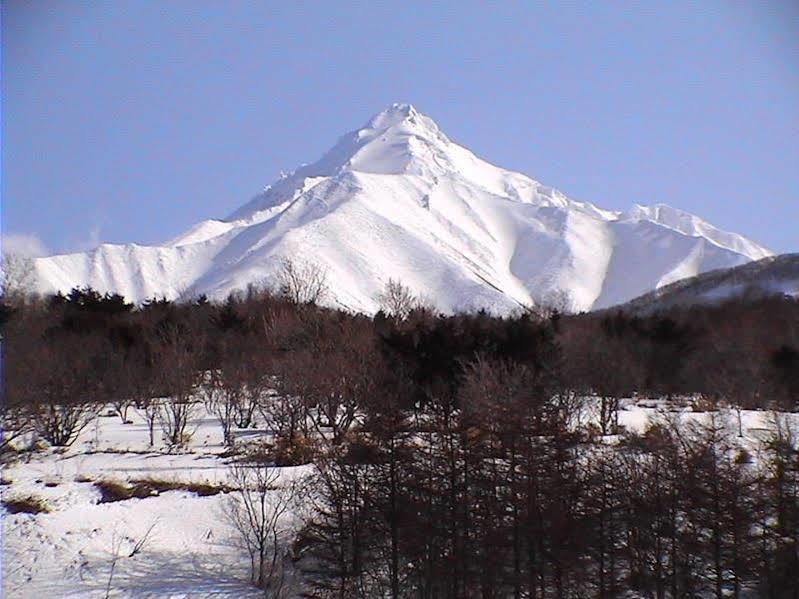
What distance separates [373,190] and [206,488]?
12979 cm

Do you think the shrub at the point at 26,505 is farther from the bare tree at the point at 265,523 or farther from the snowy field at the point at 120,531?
the bare tree at the point at 265,523

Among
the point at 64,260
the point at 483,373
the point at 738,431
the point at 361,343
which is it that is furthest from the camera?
the point at 64,260

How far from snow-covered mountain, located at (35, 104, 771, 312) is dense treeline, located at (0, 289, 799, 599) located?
60.9 metres

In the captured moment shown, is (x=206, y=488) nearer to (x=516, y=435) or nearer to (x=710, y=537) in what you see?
(x=516, y=435)

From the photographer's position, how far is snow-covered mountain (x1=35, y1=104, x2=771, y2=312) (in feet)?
→ 341

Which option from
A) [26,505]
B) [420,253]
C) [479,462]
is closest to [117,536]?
[26,505]

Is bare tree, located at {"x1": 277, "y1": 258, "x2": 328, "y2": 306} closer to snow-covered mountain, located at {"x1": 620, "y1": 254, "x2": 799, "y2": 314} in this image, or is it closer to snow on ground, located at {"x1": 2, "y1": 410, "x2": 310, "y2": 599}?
snow-covered mountain, located at {"x1": 620, "y1": 254, "x2": 799, "y2": 314}

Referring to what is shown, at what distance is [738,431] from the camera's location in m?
23.2

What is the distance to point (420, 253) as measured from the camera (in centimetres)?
11725

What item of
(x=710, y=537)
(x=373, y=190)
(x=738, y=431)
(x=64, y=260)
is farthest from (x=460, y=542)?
(x=373, y=190)

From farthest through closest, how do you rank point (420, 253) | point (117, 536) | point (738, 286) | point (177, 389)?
point (420, 253)
point (738, 286)
point (177, 389)
point (117, 536)

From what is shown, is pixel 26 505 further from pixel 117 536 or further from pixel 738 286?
pixel 738 286

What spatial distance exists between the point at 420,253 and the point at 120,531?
101745mm

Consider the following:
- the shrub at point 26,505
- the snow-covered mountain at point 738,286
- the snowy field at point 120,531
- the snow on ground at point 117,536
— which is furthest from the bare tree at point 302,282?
the shrub at point 26,505
